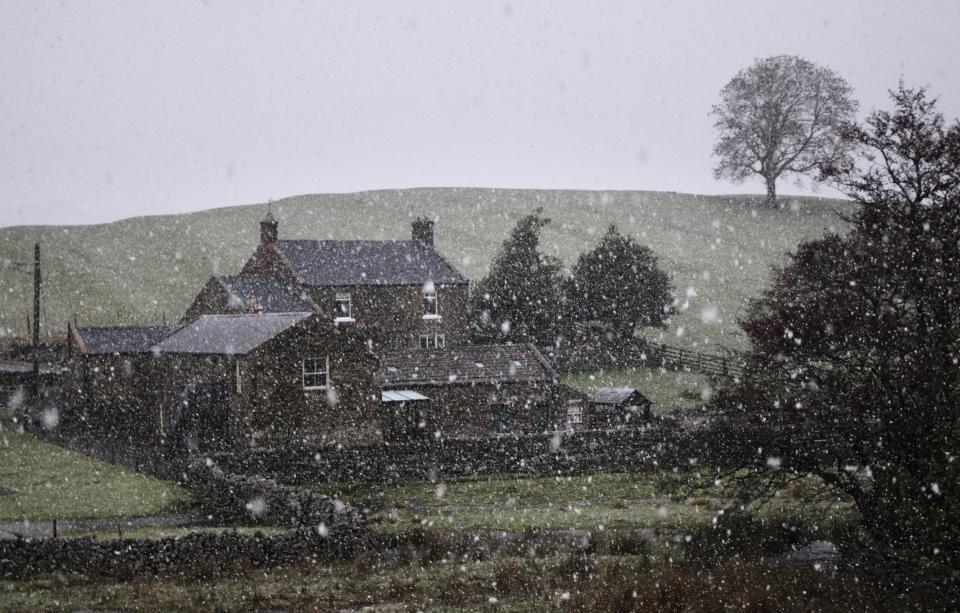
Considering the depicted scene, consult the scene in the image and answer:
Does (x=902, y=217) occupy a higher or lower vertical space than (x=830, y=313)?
higher

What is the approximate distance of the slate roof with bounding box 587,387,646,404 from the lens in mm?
41438

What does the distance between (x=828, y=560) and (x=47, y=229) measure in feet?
346

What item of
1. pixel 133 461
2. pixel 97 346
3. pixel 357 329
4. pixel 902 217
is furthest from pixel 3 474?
pixel 902 217

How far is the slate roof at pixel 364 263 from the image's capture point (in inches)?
2073

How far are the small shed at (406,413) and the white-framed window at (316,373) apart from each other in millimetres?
3089

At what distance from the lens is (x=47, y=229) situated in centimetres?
10581

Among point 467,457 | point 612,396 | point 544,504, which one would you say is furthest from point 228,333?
point 612,396

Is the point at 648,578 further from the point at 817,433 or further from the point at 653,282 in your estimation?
the point at 653,282

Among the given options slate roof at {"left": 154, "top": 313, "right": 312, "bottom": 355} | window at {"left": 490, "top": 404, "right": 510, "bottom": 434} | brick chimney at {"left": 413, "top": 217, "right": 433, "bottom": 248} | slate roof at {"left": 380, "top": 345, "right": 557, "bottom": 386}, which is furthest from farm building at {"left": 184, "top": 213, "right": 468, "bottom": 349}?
window at {"left": 490, "top": 404, "right": 510, "bottom": 434}

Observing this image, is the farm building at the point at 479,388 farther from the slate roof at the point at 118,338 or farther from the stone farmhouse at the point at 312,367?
the slate roof at the point at 118,338

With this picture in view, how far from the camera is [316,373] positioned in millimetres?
36219

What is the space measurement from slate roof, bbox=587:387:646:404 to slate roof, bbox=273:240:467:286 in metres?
15.0

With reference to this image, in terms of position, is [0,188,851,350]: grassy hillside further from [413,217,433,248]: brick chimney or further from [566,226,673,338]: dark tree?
[413,217,433,248]: brick chimney

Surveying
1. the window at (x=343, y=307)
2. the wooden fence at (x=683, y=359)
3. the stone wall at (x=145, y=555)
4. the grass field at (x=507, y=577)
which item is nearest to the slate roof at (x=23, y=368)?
the window at (x=343, y=307)
